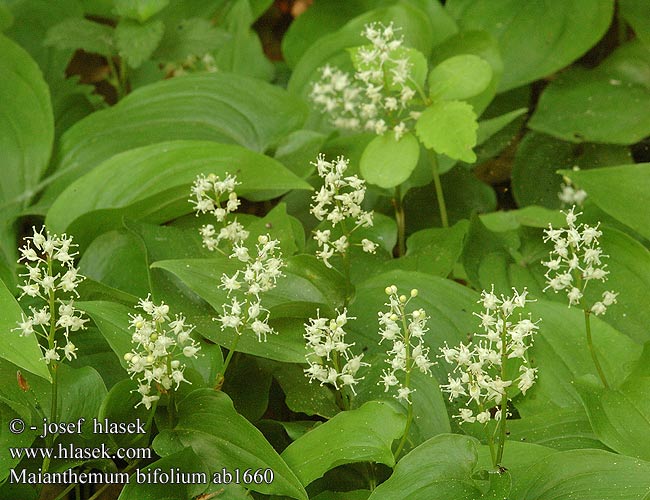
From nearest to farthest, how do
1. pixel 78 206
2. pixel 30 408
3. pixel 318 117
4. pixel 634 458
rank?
pixel 634 458 → pixel 30 408 → pixel 78 206 → pixel 318 117

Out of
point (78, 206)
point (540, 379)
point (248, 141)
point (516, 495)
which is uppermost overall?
point (248, 141)

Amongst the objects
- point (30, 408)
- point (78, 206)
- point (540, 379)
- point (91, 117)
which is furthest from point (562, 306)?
point (91, 117)

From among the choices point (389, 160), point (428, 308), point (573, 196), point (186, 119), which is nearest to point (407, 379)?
point (428, 308)

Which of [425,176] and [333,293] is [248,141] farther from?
[333,293]

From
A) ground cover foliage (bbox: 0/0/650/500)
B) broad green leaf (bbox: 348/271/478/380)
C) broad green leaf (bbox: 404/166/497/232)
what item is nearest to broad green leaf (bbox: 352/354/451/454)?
ground cover foliage (bbox: 0/0/650/500)

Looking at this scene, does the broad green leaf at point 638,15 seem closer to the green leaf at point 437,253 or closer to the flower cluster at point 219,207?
the green leaf at point 437,253

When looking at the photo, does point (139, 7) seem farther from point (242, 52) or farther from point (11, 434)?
point (11, 434)

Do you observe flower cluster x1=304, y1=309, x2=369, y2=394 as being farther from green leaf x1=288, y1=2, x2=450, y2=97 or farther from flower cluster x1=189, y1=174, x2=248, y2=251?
green leaf x1=288, y1=2, x2=450, y2=97

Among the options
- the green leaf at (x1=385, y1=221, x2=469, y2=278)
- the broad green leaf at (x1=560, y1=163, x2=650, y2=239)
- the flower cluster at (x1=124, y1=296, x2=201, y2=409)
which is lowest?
the flower cluster at (x1=124, y1=296, x2=201, y2=409)
